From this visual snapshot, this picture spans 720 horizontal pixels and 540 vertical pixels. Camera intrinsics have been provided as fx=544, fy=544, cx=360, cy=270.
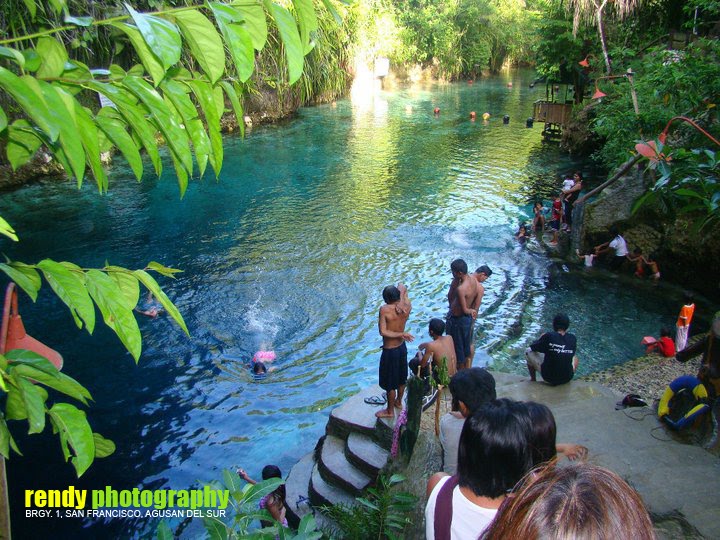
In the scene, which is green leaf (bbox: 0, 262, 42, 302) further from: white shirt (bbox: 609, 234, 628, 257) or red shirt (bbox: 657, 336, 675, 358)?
white shirt (bbox: 609, 234, 628, 257)

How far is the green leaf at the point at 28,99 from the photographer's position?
1107 millimetres

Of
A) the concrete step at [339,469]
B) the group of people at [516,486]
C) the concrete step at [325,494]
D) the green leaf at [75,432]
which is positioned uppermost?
the green leaf at [75,432]

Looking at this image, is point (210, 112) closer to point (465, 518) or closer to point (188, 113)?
point (188, 113)

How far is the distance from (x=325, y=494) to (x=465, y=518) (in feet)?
13.2

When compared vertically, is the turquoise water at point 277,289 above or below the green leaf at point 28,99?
below

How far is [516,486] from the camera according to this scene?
1.73 m

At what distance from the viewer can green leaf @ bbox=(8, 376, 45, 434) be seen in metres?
1.38

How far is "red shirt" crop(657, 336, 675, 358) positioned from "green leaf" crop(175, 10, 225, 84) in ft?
26.3

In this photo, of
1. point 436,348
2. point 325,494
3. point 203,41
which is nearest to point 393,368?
point 436,348

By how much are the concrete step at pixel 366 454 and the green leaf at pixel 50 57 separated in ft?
16.9

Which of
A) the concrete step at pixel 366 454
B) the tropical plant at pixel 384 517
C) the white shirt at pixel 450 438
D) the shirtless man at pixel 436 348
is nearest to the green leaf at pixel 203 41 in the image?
the tropical plant at pixel 384 517

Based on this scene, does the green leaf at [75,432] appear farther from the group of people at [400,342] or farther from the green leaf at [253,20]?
the group of people at [400,342]

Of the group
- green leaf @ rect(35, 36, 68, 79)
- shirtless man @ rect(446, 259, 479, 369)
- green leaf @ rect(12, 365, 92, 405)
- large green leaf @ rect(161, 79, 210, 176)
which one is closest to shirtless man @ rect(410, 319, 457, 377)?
shirtless man @ rect(446, 259, 479, 369)

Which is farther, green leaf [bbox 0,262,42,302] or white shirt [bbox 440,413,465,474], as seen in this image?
white shirt [bbox 440,413,465,474]
